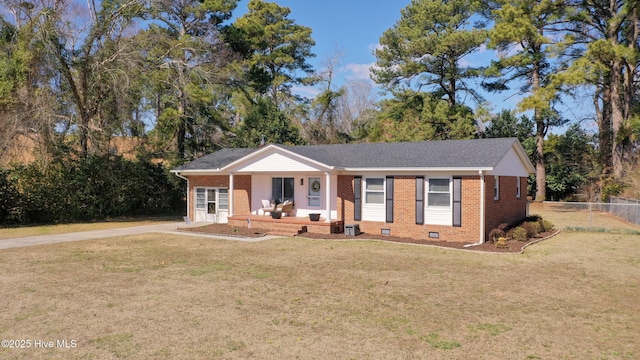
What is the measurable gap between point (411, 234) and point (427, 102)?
22628 mm

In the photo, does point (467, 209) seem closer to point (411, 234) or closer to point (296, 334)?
point (411, 234)

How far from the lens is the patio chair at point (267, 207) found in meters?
19.8

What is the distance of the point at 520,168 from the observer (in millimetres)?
19953

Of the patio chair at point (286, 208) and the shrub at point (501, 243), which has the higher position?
the patio chair at point (286, 208)

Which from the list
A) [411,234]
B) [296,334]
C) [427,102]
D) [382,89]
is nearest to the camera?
[296,334]

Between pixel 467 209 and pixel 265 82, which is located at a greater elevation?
pixel 265 82

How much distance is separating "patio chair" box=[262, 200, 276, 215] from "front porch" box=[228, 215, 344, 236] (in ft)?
2.51

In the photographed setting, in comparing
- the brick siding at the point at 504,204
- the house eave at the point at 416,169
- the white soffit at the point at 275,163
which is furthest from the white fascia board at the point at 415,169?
the white soffit at the point at 275,163

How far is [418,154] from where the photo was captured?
57.4ft

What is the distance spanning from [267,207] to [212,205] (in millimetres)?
4179

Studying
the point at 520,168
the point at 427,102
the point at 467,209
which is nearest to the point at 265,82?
the point at 427,102

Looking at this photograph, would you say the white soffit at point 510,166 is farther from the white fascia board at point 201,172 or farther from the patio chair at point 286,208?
the white fascia board at point 201,172

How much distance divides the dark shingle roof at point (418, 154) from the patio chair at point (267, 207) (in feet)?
9.92

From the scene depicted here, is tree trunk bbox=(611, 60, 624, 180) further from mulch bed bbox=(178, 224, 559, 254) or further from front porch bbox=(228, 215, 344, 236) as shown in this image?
front porch bbox=(228, 215, 344, 236)
